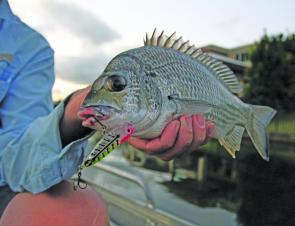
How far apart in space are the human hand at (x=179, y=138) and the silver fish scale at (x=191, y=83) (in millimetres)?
37

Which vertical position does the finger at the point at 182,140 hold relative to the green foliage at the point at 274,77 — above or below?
above

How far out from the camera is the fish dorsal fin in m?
0.95

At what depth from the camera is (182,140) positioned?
94cm

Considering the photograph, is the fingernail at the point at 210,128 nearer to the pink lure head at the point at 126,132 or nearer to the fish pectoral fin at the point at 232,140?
the fish pectoral fin at the point at 232,140

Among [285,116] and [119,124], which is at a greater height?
[119,124]

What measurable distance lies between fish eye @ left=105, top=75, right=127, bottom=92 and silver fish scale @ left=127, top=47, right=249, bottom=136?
7 centimetres

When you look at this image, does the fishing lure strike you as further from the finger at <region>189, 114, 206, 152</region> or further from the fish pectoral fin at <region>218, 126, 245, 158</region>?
the fish pectoral fin at <region>218, 126, 245, 158</region>

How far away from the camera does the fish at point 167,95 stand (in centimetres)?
77

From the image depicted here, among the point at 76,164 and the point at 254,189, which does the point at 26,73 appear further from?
the point at 254,189

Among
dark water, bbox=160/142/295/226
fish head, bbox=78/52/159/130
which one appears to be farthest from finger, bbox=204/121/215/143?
dark water, bbox=160/142/295/226

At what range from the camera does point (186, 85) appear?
2.94 feet

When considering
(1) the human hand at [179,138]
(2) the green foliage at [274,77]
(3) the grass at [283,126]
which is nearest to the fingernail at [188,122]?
(1) the human hand at [179,138]

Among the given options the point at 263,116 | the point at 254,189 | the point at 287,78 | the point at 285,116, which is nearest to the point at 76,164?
the point at 263,116

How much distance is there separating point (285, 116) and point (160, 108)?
18.5 meters
